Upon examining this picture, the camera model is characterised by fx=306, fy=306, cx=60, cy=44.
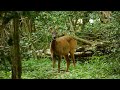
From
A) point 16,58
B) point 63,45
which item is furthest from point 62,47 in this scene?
point 16,58

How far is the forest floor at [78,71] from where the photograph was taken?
21.6 ft

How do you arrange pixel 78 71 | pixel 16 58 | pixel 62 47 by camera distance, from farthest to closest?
pixel 62 47 < pixel 78 71 < pixel 16 58

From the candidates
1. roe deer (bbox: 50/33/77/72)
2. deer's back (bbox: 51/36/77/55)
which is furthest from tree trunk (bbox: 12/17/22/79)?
deer's back (bbox: 51/36/77/55)

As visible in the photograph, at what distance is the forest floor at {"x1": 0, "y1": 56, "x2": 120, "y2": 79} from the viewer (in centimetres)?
658

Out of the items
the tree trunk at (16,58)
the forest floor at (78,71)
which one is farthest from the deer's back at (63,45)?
the tree trunk at (16,58)

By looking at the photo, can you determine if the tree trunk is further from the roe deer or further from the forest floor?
the roe deer

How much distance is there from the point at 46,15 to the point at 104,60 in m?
1.81

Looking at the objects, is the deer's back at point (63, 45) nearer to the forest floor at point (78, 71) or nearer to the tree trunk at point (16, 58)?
the forest floor at point (78, 71)

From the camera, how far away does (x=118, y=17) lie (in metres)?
6.18

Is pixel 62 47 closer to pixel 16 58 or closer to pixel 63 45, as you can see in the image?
pixel 63 45

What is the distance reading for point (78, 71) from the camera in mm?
7453
